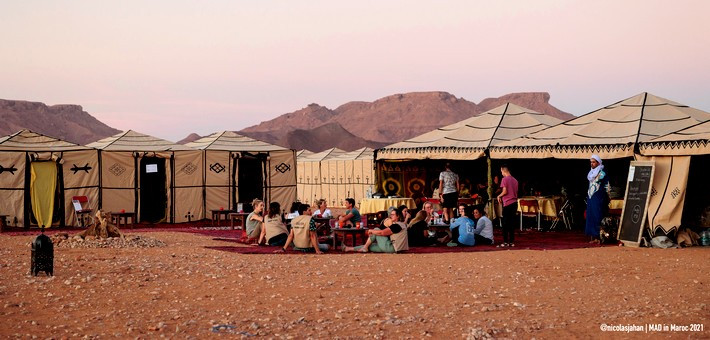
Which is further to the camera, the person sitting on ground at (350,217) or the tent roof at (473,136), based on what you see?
the tent roof at (473,136)

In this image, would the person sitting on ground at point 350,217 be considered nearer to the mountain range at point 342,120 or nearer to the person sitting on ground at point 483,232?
the person sitting on ground at point 483,232

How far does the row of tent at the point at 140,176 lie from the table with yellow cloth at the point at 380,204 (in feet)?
18.2

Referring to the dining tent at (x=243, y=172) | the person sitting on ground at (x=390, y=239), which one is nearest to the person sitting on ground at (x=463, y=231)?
the person sitting on ground at (x=390, y=239)

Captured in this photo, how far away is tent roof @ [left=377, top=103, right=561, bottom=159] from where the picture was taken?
19.4 metres

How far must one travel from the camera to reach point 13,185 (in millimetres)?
20703

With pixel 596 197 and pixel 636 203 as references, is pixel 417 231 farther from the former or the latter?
pixel 636 203

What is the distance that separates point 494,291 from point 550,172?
1176 cm

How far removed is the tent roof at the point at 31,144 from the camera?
2100 cm

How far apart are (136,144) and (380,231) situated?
11458 mm

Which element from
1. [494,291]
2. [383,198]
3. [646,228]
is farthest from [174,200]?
[494,291]

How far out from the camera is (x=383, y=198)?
19.6m

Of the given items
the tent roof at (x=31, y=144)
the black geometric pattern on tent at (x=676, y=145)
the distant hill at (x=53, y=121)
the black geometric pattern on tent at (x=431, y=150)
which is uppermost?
the distant hill at (x=53, y=121)

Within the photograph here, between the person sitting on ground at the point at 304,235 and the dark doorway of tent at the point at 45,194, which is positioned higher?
the dark doorway of tent at the point at 45,194

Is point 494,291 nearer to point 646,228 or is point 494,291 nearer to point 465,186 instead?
point 646,228
